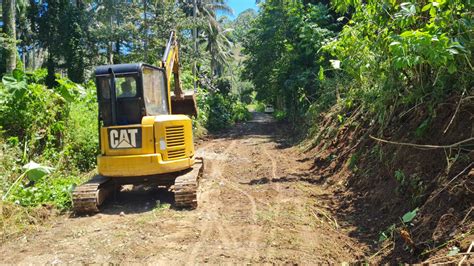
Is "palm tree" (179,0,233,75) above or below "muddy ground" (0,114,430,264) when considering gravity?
above

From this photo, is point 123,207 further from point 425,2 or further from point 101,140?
point 425,2

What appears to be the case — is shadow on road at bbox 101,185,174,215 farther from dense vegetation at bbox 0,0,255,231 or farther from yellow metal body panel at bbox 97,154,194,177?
dense vegetation at bbox 0,0,255,231

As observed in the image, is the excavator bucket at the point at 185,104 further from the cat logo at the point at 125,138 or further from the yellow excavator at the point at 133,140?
the cat logo at the point at 125,138

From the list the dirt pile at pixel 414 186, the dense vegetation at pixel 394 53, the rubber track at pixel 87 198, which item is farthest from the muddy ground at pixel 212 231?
the dense vegetation at pixel 394 53

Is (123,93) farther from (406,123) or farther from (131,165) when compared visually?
(406,123)

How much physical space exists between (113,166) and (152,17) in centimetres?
1821

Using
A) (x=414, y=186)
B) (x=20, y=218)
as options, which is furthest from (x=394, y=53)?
(x=20, y=218)

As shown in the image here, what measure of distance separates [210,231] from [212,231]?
29 mm

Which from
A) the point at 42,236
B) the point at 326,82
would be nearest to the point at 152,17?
the point at 326,82

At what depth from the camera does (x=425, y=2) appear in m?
5.95

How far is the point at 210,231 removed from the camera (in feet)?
19.9

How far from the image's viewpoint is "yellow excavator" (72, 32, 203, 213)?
7.20m

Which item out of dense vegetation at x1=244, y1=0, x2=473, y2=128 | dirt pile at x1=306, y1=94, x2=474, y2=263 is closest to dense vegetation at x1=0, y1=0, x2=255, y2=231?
dirt pile at x1=306, y1=94, x2=474, y2=263

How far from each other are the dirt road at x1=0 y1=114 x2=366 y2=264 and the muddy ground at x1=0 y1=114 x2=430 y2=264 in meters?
0.01
